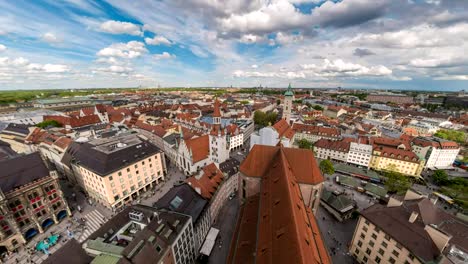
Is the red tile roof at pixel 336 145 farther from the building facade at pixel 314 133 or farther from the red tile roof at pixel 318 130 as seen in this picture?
the red tile roof at pixel 318 130

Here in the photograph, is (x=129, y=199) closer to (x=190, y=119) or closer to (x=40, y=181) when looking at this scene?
(x=40, y=181)

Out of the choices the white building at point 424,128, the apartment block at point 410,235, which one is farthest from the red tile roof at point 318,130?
the white building at point 424,128

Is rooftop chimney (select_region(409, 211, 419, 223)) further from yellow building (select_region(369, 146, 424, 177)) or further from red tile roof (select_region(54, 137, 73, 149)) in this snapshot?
red tile roof (select_region(54, 137, 73, 149))

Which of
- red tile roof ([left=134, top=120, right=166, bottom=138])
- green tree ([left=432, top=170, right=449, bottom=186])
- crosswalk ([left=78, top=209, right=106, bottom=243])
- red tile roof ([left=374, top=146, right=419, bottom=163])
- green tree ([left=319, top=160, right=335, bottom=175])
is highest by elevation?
red tile roof ([left=134, top=120, right=166, bottom=138])

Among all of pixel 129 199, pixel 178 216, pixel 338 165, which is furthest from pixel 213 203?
pixel 338 165

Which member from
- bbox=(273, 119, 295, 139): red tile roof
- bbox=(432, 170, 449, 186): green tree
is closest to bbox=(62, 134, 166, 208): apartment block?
bbox=(273, 119, 295, 139): red tile roof

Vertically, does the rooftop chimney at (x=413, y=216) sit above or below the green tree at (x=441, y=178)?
above

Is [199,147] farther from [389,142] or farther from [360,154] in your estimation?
[389,142]
